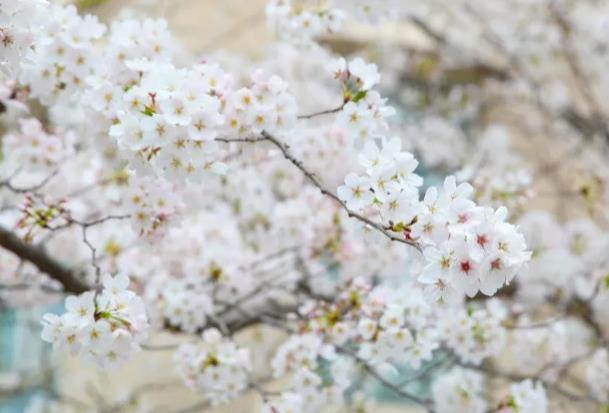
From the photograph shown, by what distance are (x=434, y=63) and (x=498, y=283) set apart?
18.0ft

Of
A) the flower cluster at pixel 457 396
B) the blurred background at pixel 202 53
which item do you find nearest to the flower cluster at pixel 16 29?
the flower cluster at pixel 457 396

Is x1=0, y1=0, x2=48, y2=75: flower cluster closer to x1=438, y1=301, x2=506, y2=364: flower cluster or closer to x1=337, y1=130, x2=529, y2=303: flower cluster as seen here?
x1=337, y1=130, x2=529, y2=303: flower cluster

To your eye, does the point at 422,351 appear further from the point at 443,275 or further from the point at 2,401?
the point at 2,401

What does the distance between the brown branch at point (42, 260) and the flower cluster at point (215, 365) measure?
0.59m

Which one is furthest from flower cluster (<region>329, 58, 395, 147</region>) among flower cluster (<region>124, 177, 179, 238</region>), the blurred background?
the blurred background

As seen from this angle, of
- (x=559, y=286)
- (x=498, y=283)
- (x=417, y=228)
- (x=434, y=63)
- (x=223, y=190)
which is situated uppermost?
(x=434, y=63)

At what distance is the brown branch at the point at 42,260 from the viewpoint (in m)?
2.97

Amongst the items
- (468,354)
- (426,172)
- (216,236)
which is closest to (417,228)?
(468,354)

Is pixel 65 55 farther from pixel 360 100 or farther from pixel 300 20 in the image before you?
pixel 360 100

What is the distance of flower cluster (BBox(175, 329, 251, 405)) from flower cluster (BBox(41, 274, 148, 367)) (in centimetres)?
73

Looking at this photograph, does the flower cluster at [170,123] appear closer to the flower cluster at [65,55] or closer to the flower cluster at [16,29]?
the flower cluster at [16,29]

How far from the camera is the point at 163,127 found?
1.97m

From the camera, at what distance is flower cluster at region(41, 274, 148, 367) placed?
2.05m

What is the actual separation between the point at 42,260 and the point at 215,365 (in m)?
0.85
